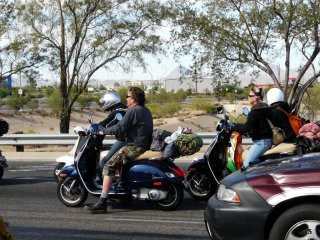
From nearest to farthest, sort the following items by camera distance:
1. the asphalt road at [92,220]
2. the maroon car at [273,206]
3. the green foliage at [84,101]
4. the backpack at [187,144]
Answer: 1. the maroon car at [273,206]
2. the asphalt road at [92,220]
3. the backpack at [187,144]
4. the green foliage at [84,101]

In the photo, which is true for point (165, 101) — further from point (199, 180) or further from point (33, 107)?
point (199, 180)

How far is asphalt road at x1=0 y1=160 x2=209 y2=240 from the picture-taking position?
724 cm

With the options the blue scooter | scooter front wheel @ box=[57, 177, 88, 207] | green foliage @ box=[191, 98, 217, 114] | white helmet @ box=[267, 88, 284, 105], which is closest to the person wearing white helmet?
white helmet @ box=[267, 88, 284, 105]

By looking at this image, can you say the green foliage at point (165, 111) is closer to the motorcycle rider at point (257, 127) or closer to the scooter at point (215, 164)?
the scooter at point (215, 164)

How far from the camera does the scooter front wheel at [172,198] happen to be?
28.3ft

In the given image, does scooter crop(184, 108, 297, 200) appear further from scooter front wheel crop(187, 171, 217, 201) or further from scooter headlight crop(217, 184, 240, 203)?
scooter headlight crop(217, 184, 240, 203)

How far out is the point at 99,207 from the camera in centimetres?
849

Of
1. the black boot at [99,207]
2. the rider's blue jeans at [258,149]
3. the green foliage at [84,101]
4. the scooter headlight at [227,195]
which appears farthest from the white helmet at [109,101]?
the green foliage at [84,101]

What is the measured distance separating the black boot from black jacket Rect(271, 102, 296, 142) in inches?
105

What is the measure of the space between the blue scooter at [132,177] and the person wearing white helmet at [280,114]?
1568 mm

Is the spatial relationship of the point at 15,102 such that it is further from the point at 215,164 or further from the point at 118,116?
the point at 118,116

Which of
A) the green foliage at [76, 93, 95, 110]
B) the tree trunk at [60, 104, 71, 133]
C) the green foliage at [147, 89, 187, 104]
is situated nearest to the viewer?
the tree trunk at [60, 104, 71, 133]

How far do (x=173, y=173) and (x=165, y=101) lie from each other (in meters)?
52.0

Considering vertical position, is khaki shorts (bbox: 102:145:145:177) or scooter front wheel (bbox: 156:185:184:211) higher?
khaki shorts (bbox: 102:145:145:177)
